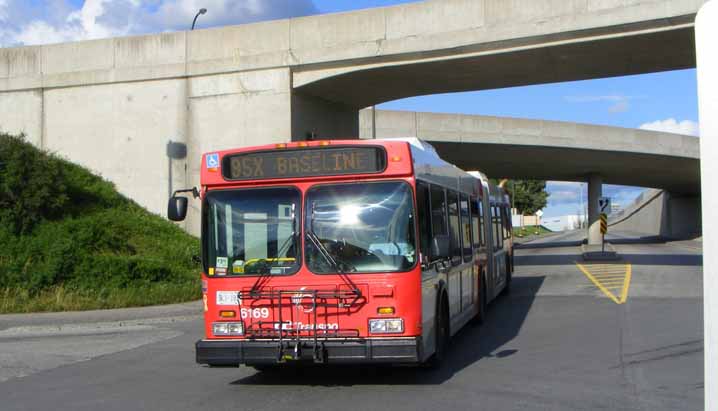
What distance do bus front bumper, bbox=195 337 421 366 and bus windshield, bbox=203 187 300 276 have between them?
81 cm

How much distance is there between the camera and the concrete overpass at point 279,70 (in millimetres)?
21578

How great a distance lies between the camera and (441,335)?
10156 mm

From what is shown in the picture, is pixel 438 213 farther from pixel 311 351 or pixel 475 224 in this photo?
pixel 475 224

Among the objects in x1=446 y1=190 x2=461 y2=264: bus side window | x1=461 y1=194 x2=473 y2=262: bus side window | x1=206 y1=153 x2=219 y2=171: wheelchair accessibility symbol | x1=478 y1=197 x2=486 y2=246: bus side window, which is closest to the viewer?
x1=206 y1=153 x2=219 y2=171: wheelchair accessibility symbol

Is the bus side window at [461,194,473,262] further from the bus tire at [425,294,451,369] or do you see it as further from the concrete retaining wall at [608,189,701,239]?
the concrete retaining wall at [608,189,701,239]

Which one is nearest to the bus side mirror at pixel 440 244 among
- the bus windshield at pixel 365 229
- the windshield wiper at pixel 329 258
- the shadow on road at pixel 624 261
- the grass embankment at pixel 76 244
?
the bus windshield at pixel 365 229

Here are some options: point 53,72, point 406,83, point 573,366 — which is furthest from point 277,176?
point 53,72

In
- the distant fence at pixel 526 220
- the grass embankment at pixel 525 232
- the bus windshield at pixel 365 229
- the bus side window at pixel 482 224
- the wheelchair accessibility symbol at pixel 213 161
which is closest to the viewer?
the bus windshield at pixel 365 229

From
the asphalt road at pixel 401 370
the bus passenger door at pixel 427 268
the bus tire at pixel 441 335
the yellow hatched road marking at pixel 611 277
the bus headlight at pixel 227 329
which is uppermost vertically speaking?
the bus passenger door at pixel 427 268

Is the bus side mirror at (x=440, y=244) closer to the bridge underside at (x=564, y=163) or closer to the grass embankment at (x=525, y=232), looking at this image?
the bridge underside at (x=564, y=163)

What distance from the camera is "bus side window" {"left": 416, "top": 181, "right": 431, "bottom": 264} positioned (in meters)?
8.98

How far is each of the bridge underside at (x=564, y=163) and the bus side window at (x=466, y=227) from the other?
102ft

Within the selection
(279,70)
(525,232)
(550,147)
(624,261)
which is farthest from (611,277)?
(525,232)

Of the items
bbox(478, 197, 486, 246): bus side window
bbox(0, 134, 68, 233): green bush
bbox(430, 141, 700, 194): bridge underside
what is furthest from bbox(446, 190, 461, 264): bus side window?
bbox(430, 141, 700, 194): bridge underside
